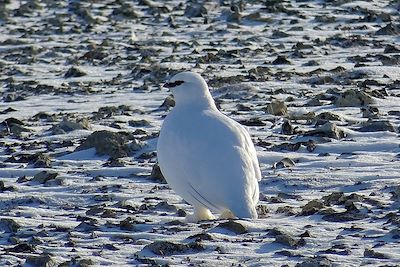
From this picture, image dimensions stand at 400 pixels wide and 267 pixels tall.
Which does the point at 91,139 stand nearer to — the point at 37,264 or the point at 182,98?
the point at 182,98

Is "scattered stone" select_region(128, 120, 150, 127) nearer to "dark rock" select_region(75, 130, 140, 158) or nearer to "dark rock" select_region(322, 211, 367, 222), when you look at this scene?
"dark rock" select_region(75, 130, 140, 158)

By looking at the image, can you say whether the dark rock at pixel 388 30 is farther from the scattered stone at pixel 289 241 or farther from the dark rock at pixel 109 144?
the scattered stone at pixel 289 241

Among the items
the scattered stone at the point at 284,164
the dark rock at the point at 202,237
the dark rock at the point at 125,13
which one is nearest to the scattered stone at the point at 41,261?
the dark rock at the point at 202,237

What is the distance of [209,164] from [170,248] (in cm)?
98

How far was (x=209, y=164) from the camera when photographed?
650cm

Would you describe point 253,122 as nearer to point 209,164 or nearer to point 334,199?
point 334,199

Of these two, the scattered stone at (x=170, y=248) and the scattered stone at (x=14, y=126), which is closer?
the scattered stone at (x=170, y=248)

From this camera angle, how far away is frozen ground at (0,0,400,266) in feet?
A: 19.0

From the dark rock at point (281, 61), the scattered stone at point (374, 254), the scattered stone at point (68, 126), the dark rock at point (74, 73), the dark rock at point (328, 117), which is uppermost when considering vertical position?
the scattered stone at point (374, 254)

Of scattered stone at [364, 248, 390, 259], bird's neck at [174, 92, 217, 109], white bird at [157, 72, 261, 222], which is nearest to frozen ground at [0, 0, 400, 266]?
scattered stone at [364, 248, 390, 259]

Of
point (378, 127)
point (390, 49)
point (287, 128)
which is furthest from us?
point (390, 49)

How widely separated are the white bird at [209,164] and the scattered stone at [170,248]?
2.45 feet

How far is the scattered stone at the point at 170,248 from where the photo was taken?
5582 mm

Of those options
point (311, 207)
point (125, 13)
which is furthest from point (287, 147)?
point (125, 13)
